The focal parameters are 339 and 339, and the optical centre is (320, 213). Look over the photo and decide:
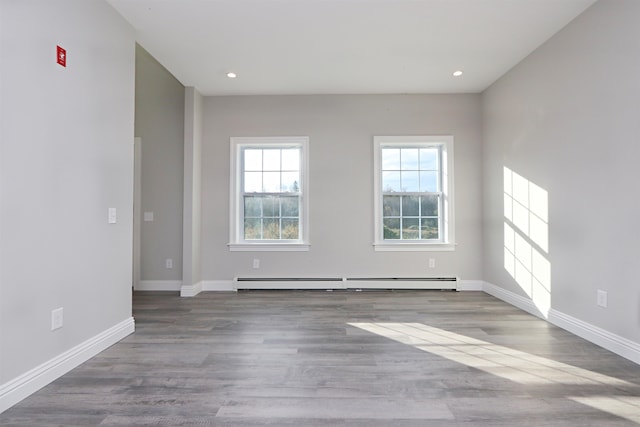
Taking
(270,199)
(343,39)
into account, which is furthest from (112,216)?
(343,39)

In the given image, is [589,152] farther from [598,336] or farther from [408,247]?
[408,247]

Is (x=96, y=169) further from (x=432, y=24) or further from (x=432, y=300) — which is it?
(x=432, y=300)

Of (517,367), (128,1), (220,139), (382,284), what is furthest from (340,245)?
(128,1)

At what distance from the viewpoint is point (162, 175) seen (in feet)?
15.0

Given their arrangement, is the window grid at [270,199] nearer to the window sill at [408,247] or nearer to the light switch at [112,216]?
the window sill at [408,247]

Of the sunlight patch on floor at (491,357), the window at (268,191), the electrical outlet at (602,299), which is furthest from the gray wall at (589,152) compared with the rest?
the window at (268,191)

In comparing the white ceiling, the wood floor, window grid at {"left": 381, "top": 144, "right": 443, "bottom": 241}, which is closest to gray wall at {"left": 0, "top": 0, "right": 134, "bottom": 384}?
the wood floor

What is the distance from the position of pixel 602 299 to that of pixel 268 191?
3.71m

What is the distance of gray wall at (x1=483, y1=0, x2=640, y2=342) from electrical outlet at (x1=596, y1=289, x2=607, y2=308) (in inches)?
1.4

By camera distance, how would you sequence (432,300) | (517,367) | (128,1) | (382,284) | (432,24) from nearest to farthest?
1. (517,367)
2. (128,1)
3. (432,24)
4. (432,300)
5. (382,284)

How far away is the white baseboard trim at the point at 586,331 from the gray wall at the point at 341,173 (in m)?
0.98

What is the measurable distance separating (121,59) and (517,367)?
3.76m

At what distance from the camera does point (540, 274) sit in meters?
3.37

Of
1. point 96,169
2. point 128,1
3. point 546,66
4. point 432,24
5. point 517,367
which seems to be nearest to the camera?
point 517,367
